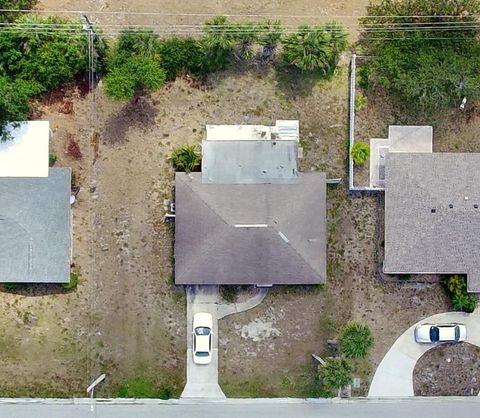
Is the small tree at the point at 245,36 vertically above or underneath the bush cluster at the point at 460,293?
above

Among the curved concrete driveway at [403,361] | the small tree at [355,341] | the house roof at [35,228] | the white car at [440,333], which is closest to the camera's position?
the house roof at [35,228]

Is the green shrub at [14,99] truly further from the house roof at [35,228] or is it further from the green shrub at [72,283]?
the green shrub at [72,283]

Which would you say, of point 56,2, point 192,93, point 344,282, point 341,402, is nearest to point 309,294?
point 344,282

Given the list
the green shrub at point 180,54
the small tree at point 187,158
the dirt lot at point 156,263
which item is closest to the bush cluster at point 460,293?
the dirt lot at point 156,263

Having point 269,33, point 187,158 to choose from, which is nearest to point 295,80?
point 269,33

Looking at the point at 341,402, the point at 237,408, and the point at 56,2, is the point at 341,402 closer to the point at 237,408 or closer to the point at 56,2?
the point at 237,408

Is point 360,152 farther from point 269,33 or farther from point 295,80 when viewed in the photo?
point 269,33
